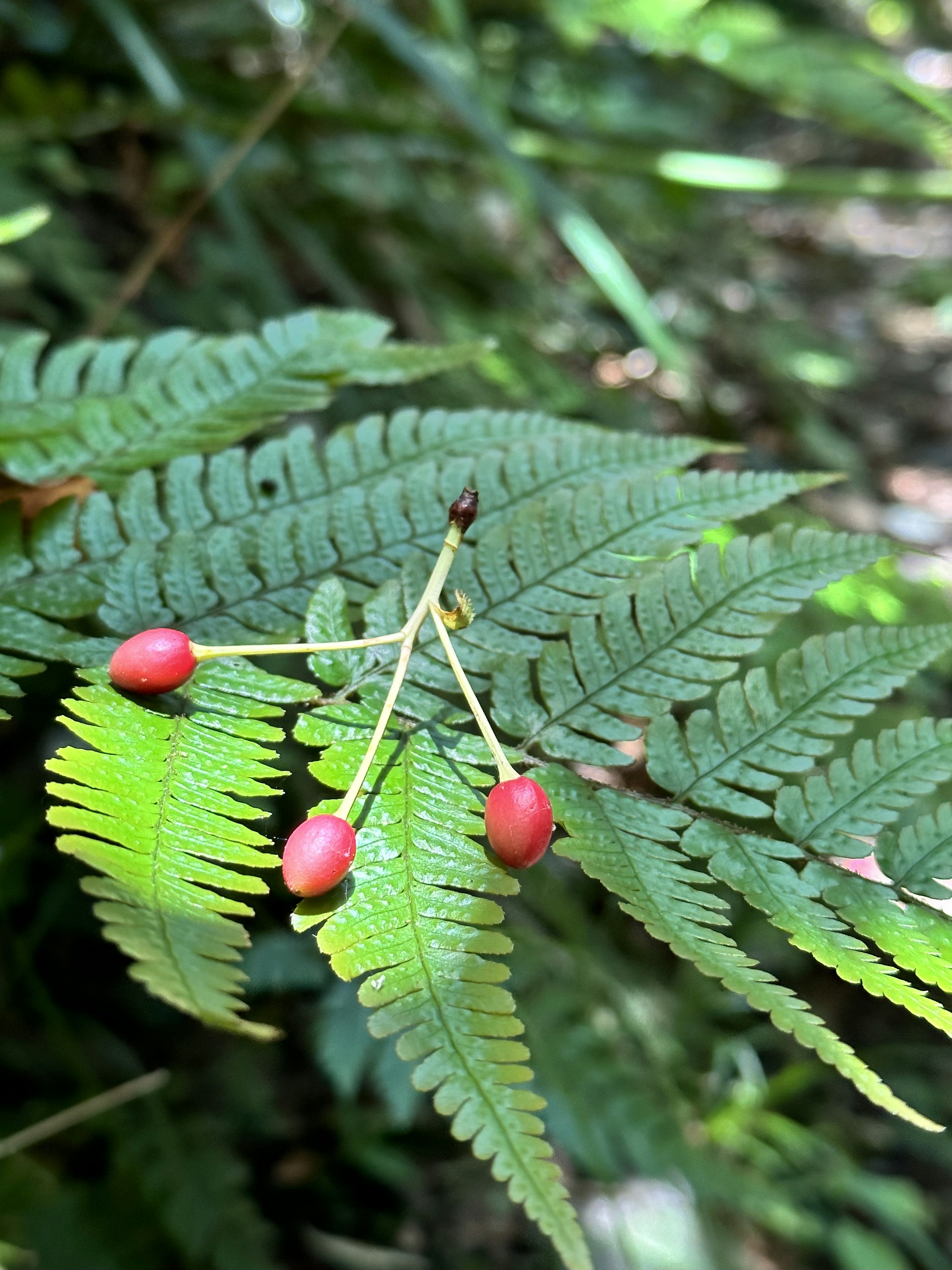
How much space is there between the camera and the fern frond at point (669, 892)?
0.66 m

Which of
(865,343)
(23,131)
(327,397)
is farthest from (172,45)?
(865,343)

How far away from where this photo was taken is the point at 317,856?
27.4 inches

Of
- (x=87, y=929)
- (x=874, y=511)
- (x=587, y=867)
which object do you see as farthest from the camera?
(x=874, y=511)

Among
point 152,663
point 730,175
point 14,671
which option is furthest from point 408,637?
point 730,175

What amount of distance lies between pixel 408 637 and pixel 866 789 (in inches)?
17.6

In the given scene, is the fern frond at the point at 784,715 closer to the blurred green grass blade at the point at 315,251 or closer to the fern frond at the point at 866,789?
the fern frond at the point at 866,789

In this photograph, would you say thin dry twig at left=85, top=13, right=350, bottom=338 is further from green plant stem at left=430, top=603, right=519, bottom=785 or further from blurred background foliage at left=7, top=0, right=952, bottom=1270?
green plant stem at left=430, top=603, right=519, bottom=785

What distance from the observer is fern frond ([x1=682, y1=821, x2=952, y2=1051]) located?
70 cm

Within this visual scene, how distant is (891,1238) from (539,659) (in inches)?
119

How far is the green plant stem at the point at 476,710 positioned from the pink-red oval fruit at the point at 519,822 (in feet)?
0.06

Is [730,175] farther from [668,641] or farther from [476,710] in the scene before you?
[476,710]

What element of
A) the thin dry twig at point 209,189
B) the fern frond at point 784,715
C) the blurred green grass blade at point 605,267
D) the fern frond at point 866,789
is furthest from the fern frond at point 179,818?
the blurred green grass blade at point 605,267

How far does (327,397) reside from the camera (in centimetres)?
120

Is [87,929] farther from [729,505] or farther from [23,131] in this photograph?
[23,131]
